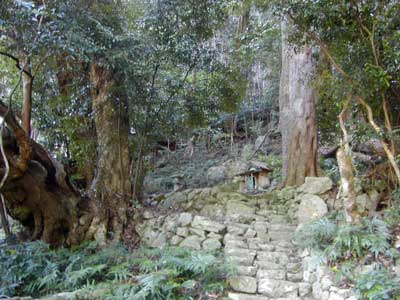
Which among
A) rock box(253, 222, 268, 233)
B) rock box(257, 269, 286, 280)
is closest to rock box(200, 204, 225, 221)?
rock box(253, 222, 268, 233)

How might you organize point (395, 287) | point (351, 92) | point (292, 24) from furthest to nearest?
1. point (292, 24)
2. point (351, 92)
3. point (395, 287)

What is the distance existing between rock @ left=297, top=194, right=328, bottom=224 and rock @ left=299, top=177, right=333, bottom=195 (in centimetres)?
20

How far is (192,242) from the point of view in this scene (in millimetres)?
5535

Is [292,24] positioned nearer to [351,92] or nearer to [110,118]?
[351,92]

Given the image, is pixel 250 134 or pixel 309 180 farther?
pixel 250 134

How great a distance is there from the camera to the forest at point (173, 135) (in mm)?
4359

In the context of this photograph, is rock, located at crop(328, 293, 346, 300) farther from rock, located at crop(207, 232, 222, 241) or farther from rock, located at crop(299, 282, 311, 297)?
rock, located at crop(207, 232, 222, 241)

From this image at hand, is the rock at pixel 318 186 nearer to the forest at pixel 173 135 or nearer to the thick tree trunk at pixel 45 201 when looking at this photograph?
the forest at pixel 173 135

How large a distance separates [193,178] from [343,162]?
628 centimetres

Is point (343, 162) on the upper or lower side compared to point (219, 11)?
lower

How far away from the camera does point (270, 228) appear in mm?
5816

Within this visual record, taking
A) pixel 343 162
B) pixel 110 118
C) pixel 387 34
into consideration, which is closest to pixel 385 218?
pixel 343 162

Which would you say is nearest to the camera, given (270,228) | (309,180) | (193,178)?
(270,228)

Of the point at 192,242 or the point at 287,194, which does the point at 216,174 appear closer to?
the point at 287,194
